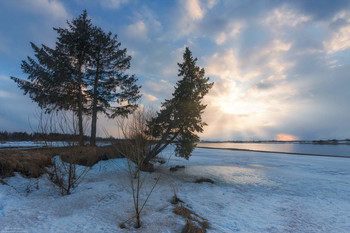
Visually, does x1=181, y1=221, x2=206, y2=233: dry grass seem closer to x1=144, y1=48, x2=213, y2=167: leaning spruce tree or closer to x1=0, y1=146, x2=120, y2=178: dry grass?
x1=0, y1=146, x2=120, y2=178: dry grass

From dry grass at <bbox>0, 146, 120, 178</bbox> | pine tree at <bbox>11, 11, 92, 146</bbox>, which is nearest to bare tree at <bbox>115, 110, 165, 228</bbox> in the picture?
dry grass at <bbox>0, 146, 120, 178</bbox>

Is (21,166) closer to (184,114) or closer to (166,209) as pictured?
(166,209)

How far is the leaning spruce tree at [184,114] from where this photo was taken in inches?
405

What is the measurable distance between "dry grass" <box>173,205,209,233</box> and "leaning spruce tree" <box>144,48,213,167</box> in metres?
6.03

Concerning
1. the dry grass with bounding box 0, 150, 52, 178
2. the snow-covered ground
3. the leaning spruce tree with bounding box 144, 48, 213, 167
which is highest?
the leaning spruce tree with bounding box 144, 48, 213, 167

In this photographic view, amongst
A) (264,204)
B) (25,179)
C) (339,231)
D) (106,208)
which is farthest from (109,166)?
(339,231)

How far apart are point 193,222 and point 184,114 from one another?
22.6ft

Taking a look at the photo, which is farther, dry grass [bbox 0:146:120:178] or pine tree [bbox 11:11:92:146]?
pine tree [bbox 11:11:92:146]

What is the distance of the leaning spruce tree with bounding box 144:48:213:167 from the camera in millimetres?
10281

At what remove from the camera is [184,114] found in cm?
1030

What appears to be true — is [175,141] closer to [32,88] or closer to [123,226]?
[123,226]

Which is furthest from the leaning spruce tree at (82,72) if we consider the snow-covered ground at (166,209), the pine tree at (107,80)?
the snow-covered ground at (166,209)

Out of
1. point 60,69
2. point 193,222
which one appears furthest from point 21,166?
point 60,69

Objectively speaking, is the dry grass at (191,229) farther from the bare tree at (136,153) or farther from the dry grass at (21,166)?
the dry grass at (21,166)
